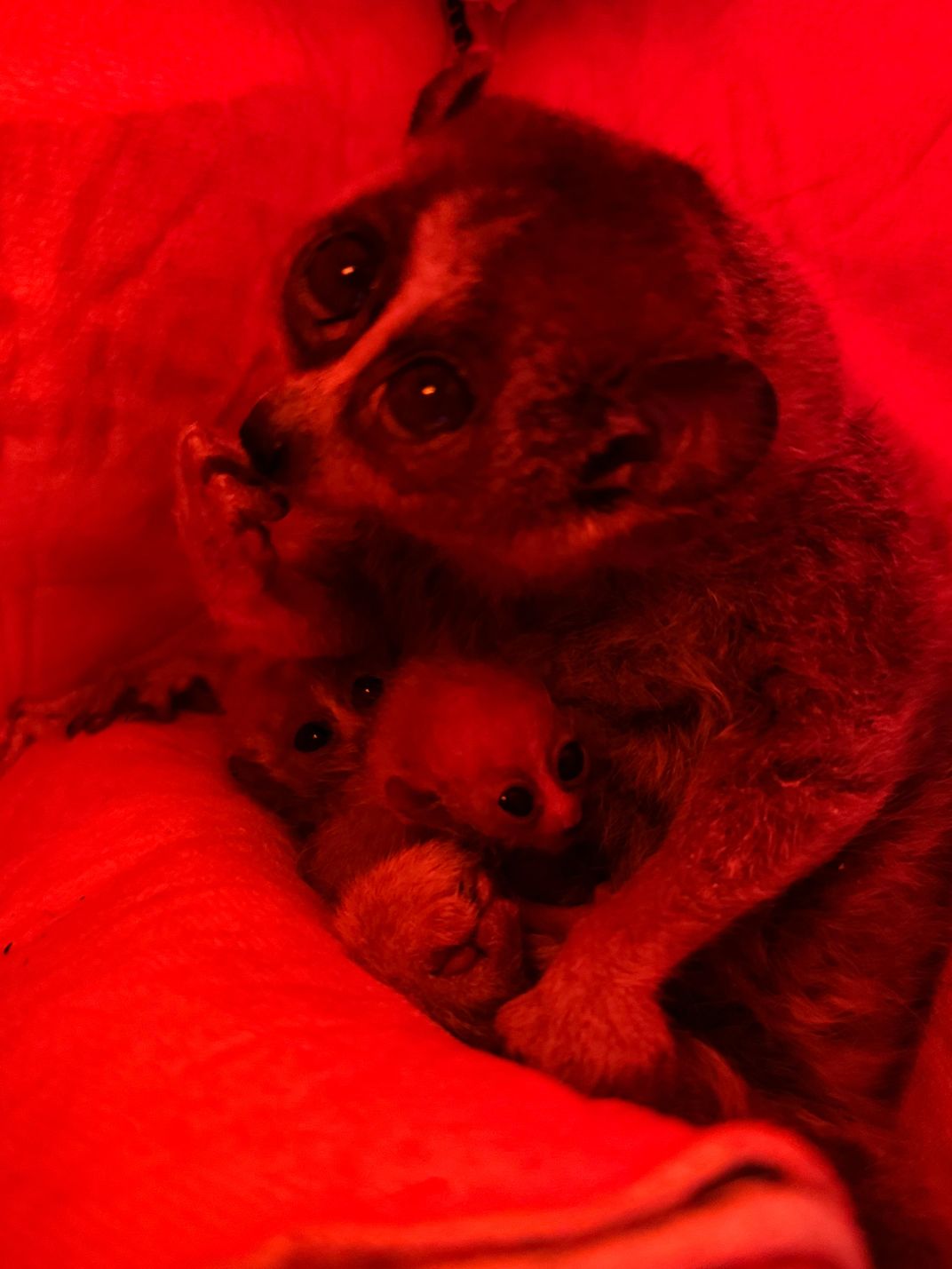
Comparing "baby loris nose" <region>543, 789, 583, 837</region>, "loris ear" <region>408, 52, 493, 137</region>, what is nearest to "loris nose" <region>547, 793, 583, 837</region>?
"baby loris nose" <region>543, 789, 583, 837</region>

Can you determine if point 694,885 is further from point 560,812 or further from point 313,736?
point 313,736

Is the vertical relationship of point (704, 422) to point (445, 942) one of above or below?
above

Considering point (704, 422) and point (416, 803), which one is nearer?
point (704, 422)

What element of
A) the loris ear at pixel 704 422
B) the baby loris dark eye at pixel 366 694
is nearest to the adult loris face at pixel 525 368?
the loris ear at pixel 704 422

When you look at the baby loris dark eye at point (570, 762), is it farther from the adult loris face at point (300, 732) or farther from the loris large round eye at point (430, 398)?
the loris large round eye at point (430, 398)

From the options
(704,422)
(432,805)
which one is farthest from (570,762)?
(704,422)

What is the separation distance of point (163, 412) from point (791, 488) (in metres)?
1.22

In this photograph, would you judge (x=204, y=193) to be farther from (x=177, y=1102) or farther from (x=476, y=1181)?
(x=476, y=1181)

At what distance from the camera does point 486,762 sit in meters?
1.77

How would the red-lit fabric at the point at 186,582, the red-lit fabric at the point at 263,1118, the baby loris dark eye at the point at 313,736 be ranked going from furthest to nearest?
the baby loris dark eye at the point at 313,736
the red-lit fabric at the point at 186,582
the red-lit fabric at the point at 263,1118

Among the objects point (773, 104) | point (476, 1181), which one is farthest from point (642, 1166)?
point (773, 104)

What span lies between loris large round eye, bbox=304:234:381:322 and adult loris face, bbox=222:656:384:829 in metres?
0.68

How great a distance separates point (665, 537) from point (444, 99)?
0.90m

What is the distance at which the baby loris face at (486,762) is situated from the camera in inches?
69.1
